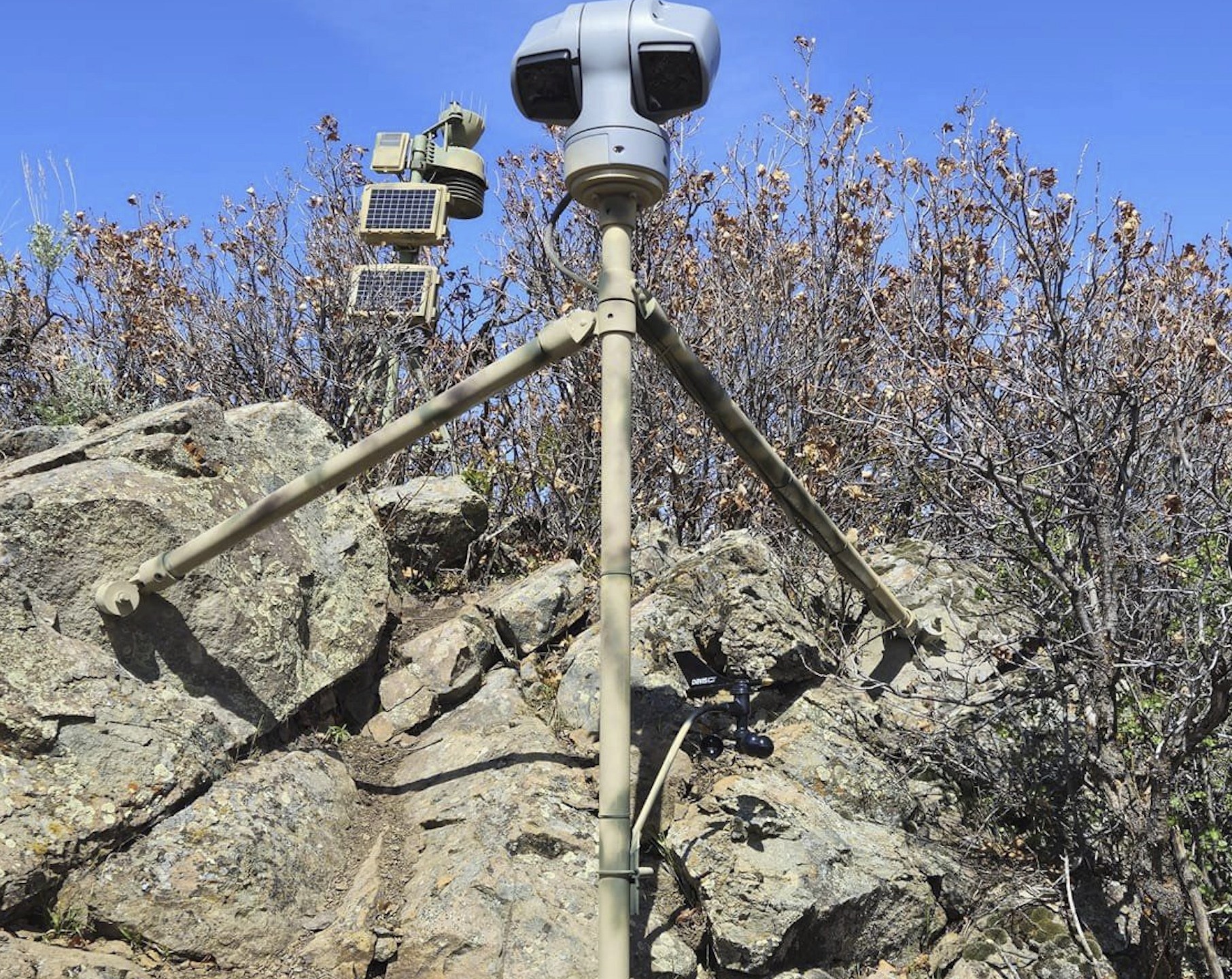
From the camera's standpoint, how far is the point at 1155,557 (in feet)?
14.1

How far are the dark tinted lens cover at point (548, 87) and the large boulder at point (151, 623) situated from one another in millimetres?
2266

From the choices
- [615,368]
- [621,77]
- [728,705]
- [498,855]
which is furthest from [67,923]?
[621,77]

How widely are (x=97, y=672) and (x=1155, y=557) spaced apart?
396 cm

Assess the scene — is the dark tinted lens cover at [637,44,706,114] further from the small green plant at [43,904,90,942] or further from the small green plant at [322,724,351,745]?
the small green plant at [43,904,90,942]

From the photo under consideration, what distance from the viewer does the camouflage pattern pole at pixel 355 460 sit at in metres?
3.80

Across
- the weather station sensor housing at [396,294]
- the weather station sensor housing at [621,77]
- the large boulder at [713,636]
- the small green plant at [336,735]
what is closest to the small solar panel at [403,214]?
the weather station sensor housing at [396,294]

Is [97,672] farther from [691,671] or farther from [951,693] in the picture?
[951,693]

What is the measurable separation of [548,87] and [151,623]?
8.36 feet

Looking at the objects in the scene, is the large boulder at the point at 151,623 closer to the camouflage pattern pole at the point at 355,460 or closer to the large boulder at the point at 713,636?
the camouflage pattern pole at the point at 355,460

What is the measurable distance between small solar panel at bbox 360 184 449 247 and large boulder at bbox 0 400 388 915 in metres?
2.57

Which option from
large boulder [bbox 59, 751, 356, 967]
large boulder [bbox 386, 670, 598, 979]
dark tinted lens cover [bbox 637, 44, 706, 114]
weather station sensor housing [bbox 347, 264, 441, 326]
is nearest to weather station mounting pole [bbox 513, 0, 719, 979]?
dark tinted lens cover [bbox 637, 44, 706, 114]

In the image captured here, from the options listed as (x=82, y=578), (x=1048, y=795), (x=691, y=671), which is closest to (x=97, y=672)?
(x=82, y=578)

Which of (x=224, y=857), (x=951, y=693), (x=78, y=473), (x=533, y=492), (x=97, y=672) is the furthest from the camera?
(x=533, y=492)

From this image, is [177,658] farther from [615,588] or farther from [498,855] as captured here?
[615,588]
